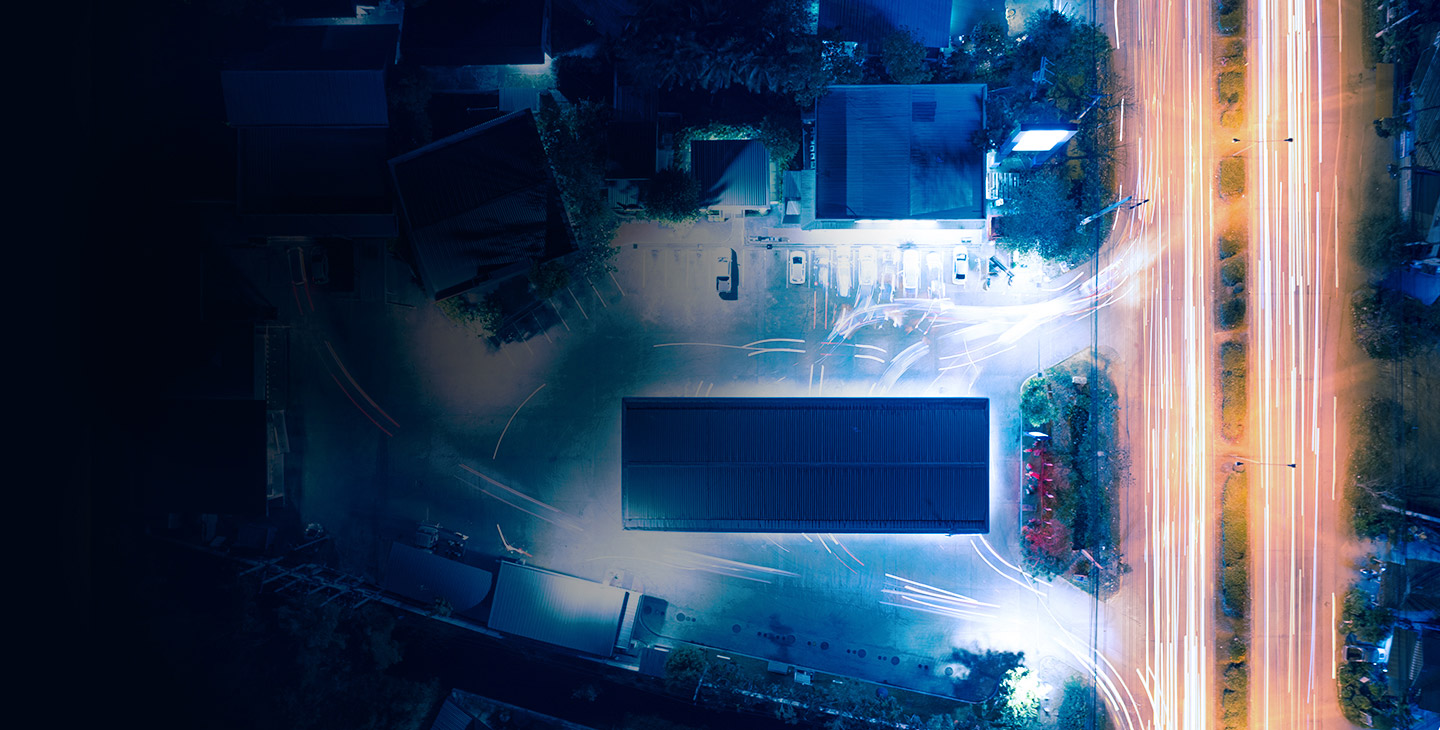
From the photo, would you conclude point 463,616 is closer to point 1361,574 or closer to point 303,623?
point 303,623

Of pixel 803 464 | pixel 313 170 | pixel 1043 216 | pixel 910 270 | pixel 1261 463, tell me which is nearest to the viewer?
pixel 803 464

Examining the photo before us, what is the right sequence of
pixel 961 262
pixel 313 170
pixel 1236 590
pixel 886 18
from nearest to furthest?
pixel 886 18, pixel 313 170, pixel 1236 590, pixel 961 262

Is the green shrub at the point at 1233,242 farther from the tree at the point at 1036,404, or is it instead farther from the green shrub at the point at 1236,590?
the green shrub at the point at 1236,590

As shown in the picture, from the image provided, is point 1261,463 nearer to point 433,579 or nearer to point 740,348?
point 740,348

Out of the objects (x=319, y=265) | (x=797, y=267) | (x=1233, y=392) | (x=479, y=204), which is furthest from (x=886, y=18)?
(x=319, y=265)

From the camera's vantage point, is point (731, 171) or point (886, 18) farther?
point (731, 171)

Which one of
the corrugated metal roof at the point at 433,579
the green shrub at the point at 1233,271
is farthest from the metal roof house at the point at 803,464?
the green shrub at the point at 1233,271

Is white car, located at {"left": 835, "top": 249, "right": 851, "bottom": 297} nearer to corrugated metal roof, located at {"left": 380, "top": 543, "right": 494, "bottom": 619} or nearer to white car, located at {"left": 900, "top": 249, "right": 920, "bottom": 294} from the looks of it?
white car, located at {"left": 900, "top": 249, "right": 920, "bottom": 294}

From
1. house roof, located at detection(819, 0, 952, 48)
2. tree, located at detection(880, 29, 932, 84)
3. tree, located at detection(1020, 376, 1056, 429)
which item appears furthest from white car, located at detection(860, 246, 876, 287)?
house roof, located at detection(819, 0, 952, 48)
